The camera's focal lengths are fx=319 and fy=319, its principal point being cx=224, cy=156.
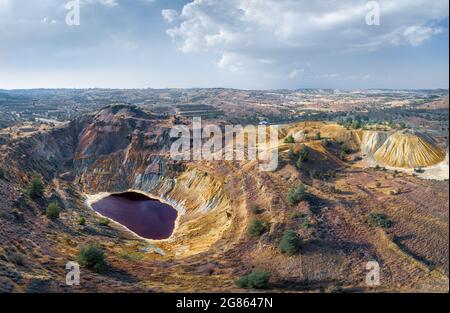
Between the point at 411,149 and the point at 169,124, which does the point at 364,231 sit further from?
the point at 169,124

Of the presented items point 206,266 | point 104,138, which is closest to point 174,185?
point 104,138

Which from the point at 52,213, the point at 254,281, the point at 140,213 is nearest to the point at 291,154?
the point at 254,281

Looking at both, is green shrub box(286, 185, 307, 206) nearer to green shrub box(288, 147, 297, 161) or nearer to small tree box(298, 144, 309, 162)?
small tree box(298, 144, 309, 162)

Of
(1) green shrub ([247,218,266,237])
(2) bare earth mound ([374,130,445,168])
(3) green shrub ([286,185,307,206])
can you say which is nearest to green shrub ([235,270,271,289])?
(1) green shrub ([247,218,266,237])

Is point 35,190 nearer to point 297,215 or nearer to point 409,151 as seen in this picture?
point 297,215

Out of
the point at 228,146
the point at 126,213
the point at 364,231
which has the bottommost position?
the point at 126,213
